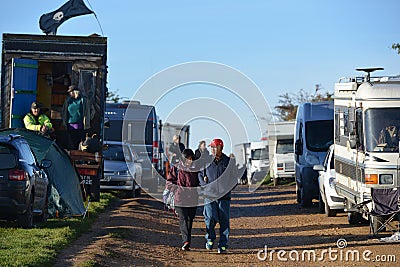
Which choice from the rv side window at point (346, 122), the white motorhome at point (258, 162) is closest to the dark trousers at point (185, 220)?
the rv side window at point (346, 122)

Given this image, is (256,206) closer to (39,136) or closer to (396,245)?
(39,136)

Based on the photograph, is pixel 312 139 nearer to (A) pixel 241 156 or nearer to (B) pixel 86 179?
(B) pixel 86 179

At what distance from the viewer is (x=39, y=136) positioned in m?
17.8

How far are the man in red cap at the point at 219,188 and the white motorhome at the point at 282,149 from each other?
2518 cm

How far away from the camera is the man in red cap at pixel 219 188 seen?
13.7 meters

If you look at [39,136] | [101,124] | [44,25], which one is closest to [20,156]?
[39,136]

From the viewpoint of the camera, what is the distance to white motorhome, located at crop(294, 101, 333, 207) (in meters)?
24.2

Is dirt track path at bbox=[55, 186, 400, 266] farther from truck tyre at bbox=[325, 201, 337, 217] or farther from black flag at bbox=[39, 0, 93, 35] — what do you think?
black flag at bbox=[39, 0, 93, 35]

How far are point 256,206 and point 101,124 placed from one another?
8534mm

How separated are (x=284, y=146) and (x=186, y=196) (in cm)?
2609

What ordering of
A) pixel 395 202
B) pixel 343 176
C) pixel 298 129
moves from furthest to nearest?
pixel 298 129 → pixel 343 176 → pixel 395 202

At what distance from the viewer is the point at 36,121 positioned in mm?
18719

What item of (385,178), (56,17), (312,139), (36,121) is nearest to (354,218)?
(385,178)

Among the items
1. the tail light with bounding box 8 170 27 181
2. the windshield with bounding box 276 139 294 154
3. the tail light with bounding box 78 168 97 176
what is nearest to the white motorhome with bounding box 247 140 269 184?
the windshield with bounding box 276 139 294 154
